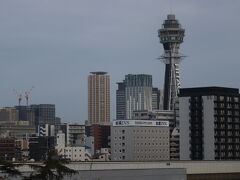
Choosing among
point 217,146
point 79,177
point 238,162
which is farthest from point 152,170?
point 217,146

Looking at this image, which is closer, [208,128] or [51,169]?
[51,169]

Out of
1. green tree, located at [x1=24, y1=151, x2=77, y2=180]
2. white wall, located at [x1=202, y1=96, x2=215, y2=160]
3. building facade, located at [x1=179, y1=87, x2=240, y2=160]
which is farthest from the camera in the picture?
building facade, located at [x1=179, y1=87, x2=240, y2=160]

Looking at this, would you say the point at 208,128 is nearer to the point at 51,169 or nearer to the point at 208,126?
the point at 208,126

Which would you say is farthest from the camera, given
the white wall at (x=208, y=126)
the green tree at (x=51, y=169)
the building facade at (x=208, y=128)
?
the building facade at (x=208, y=128)

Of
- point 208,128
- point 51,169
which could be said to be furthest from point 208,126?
point 51,169

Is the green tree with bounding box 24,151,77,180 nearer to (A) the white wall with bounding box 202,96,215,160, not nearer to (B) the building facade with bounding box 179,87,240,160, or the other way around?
(B) the building facade with bounding box 179,87,240,160

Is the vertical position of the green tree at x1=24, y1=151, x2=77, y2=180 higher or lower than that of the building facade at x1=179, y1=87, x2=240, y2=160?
lower

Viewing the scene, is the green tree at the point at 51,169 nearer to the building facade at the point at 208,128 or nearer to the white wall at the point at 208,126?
the building facade at the point at 208,128

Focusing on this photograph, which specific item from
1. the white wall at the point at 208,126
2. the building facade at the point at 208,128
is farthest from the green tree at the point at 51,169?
the white wall at the point at 208,126

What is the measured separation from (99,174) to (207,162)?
27.7 meters

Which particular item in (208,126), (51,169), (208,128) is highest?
(208,126)

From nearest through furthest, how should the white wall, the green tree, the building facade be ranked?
the green tree
the white wall
the building facade

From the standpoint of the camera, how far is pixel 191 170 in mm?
114438

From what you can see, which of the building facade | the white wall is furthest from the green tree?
the white wall
